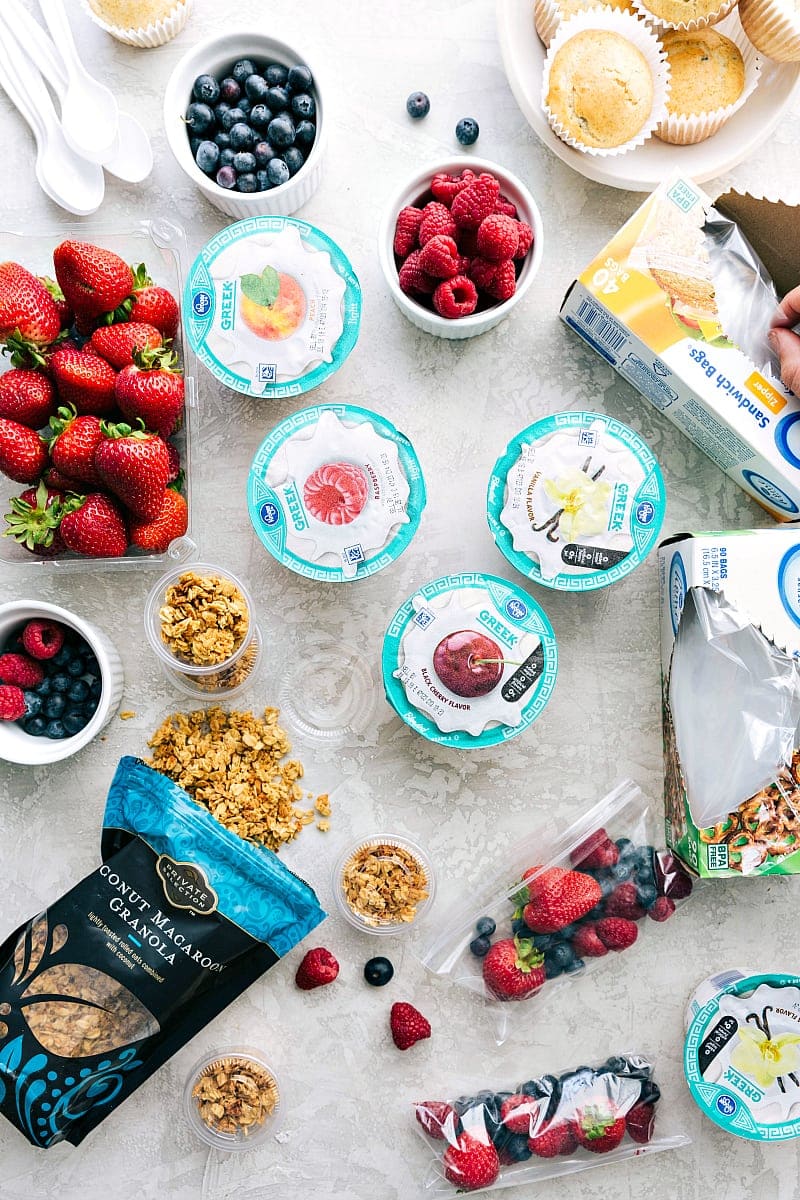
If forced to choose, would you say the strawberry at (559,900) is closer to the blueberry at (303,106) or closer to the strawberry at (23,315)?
the strawberry at (23,315)

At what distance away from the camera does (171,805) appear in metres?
1.36

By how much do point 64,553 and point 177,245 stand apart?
1.73 ft

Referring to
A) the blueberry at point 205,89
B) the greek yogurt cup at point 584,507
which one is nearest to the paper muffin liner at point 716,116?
the greek yogurt cup at point 584,507

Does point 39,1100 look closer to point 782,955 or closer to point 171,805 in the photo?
point 171,805

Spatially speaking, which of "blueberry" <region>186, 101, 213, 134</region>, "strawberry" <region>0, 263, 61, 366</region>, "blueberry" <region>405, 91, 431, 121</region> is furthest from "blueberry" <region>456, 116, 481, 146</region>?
"strawberry" <region>0, 263, 61, 366</region>

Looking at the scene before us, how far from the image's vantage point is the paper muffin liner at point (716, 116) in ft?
4.69

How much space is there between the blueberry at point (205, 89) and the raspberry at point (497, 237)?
480 mm

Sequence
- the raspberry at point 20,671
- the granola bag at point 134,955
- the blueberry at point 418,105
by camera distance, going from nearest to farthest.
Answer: the granola bag at point 134,955
the raspberry at point 20,671
the blueberry at point 418,105

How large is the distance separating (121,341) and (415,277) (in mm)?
453

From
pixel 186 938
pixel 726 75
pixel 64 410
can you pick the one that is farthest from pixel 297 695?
pixel 726 75

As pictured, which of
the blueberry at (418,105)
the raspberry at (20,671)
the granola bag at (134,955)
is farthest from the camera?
the blueberry at (418,105)

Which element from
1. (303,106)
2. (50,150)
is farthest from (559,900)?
(50,150)

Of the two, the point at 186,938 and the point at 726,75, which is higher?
the point at 726,75

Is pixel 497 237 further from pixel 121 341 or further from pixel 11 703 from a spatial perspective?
pixel 11 703
